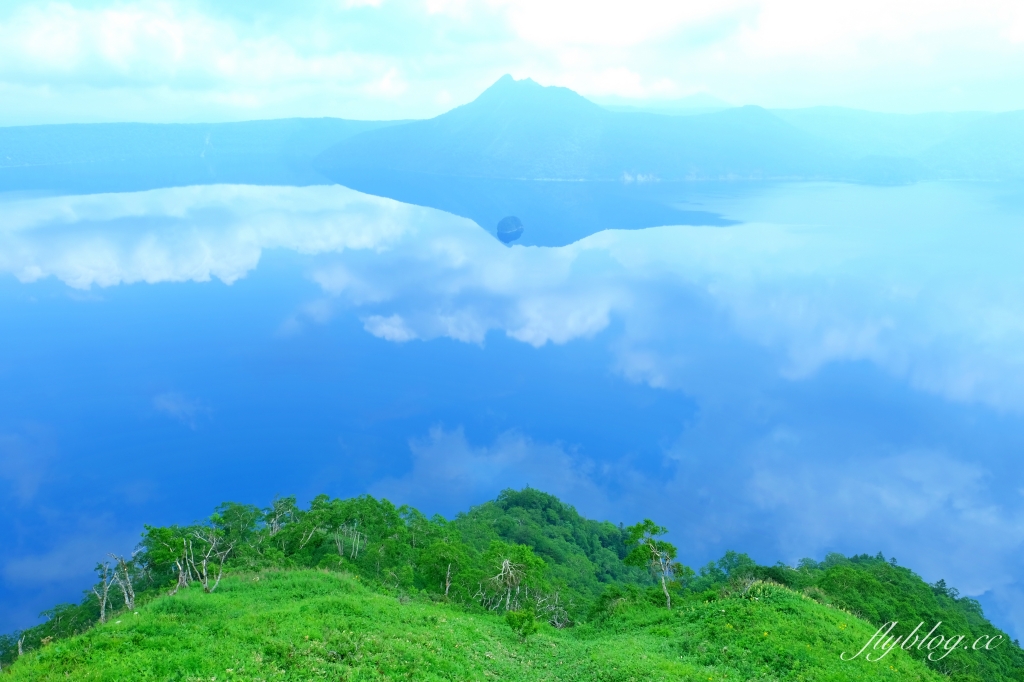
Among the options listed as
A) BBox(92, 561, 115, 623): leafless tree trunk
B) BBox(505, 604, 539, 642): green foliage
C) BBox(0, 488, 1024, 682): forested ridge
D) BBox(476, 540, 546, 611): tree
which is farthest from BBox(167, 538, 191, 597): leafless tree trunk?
BBox(476, 540, 546, 611): tree

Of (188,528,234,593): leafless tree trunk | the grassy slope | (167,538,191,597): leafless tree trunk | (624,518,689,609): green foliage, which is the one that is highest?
(624,518,689,609): green foliage

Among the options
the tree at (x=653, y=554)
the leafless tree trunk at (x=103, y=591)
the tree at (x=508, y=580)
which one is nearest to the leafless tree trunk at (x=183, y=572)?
the leafless tree trunk at (x=103, y=591)

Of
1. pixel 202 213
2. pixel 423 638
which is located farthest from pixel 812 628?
pixel 202 213

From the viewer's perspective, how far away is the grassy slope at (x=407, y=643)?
898cm

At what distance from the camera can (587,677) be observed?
10914 millimetres

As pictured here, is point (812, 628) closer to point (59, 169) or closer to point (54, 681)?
point (54, 681)

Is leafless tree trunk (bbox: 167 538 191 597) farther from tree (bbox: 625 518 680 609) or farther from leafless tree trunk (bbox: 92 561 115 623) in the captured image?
tree (bbox: 625 518 680 609)

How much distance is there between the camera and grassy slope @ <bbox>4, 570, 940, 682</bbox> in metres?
8.98

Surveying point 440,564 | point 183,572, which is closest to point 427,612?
point 440,564

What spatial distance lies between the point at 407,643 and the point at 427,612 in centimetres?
206

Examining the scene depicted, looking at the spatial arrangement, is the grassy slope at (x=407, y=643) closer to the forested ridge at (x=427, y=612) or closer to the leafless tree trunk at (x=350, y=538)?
the forested ridge at (x=427, y=612)

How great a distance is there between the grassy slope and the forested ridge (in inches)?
1.5

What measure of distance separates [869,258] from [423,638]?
88327 mm

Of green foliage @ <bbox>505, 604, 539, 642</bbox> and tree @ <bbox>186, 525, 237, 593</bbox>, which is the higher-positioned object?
tree @ <bbox>186, 525, 237, 593</bbox>
